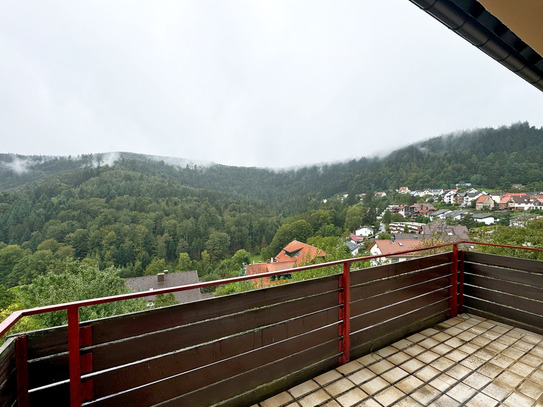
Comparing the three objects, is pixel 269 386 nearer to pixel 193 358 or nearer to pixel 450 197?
pixel 193 358

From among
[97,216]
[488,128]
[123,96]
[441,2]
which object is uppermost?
[123,96]

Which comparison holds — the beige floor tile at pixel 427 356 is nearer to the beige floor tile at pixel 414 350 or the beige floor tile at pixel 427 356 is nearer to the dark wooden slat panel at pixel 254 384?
the beige floor tile at pixel 414 350

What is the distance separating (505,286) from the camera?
110 inches

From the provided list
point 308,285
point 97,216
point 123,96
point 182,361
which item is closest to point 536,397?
point 308,285

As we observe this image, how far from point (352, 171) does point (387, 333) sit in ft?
181

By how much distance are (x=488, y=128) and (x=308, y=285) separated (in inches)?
2110

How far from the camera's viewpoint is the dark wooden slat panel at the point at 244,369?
134 cm

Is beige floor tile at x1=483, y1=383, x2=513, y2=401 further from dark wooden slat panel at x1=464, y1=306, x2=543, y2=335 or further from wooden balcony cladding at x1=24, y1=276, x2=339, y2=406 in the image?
dark wooden slat panel at x1=464, y1=306, x2=543, y2=335

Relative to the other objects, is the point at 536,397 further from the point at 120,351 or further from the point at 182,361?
the point at 120,351

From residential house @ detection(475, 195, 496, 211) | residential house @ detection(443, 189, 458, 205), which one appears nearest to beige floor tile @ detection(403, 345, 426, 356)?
residential house @ detection(475, 195, 496, 211)

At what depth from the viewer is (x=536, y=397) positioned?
172 cm

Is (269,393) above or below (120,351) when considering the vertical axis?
below

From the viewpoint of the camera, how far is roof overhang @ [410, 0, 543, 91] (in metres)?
1.32

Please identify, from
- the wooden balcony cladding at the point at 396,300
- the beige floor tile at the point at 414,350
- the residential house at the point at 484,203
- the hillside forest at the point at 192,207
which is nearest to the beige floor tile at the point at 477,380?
the beige floor tile at the point at 414,350
